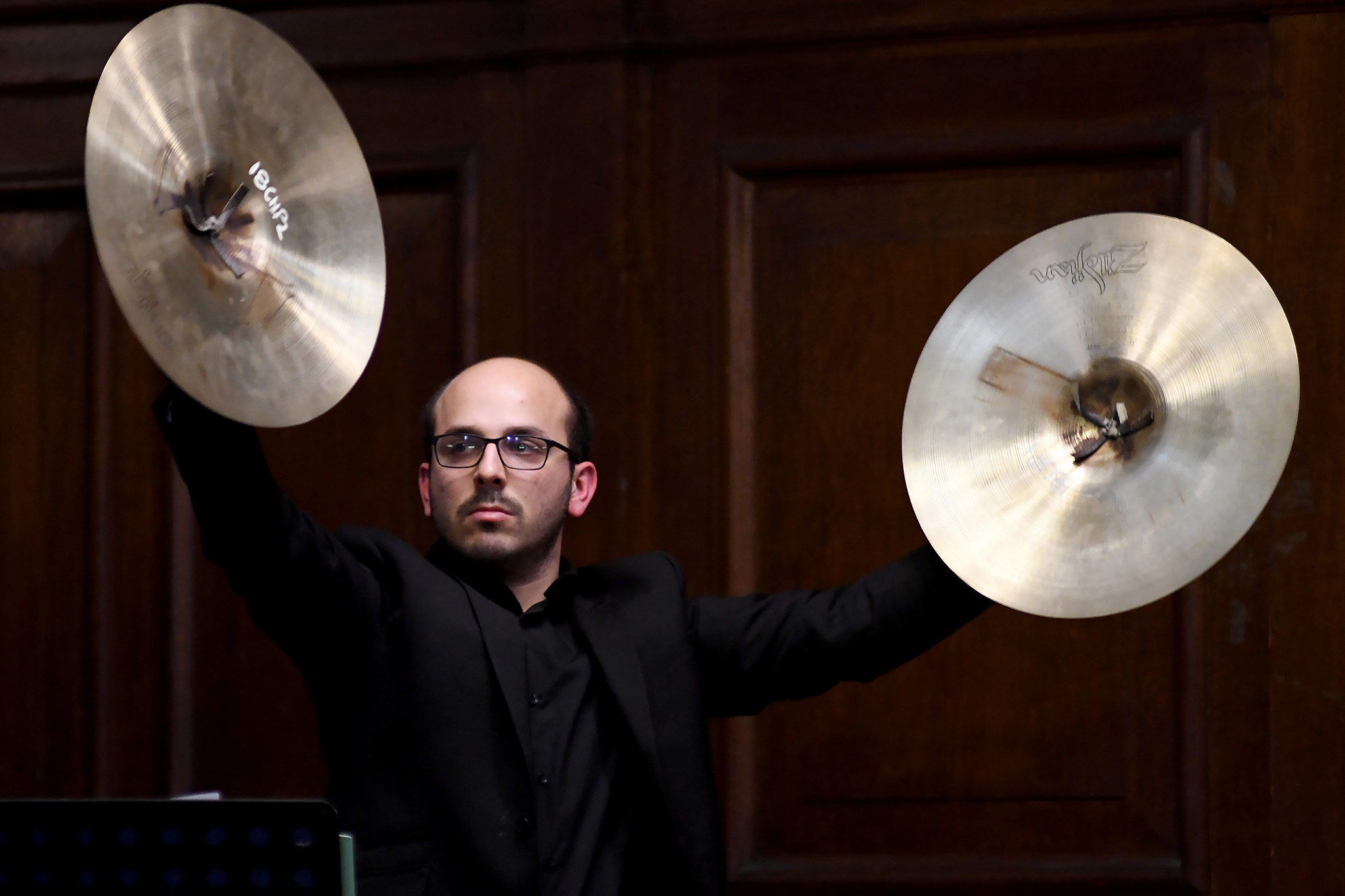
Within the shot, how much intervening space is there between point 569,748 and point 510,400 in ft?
1.66

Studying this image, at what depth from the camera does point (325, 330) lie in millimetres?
1832

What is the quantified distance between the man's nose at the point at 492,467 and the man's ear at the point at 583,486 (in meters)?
0.19

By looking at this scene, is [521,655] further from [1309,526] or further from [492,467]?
[1309,526]

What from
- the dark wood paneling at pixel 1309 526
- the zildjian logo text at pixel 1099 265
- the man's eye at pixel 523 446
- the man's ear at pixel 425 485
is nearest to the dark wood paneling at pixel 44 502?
the man's ear at pixel 425 485

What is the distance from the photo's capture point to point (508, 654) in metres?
2.06

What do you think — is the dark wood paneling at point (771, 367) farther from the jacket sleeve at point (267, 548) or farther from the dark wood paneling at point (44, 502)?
the jacket sleeve at point (267, 548)

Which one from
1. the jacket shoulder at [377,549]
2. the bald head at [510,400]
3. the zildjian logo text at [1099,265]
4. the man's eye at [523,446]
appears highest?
the zildjian logo text at [1099,265]

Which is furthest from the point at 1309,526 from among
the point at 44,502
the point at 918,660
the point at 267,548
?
the point at 44,502

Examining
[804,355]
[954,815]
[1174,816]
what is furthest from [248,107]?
[1174,816]

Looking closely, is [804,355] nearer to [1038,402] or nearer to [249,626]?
[1038,402]

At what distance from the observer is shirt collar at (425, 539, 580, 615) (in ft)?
7.11

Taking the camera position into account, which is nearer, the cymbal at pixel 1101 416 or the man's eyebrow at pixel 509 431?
the cymbal at pixel 1101 416

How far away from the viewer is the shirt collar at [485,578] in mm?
2168

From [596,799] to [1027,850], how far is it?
0.99m
